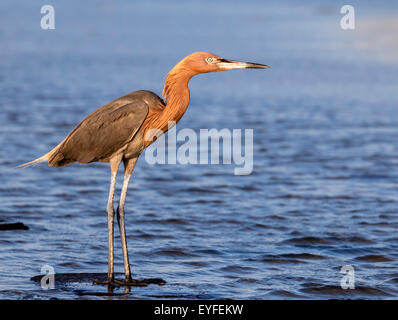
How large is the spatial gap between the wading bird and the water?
1.11 metres

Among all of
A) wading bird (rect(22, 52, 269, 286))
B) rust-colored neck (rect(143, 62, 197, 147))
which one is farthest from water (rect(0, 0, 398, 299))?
rust-colored neck (rect(143, 62, 197, 147))

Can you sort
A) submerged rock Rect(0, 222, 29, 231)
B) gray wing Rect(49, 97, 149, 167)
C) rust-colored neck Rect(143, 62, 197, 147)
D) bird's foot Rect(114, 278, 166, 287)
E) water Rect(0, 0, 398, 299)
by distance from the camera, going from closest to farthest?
1. bird's foot Rect(114, 278, 166, 287)
2. gray wing Rect(49, 97, 149, 167)
3. rust-colored neck Rect(143, 62, 197, 147)
4. water Rect(0, 0, 398, 299)
5. submerged rock Rect(0, 222, 29, 231)

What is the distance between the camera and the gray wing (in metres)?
8.41

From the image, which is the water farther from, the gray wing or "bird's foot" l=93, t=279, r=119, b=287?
the gray wing

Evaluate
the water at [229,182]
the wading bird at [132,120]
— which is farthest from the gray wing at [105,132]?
the water at [229,182]

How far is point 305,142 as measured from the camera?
55.6ft

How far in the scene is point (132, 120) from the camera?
8.40 metres

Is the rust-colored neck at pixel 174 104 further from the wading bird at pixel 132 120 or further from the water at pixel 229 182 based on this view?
the water at pixel 229 182

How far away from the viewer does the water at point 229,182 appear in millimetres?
8938

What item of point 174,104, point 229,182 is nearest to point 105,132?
point 174,104
